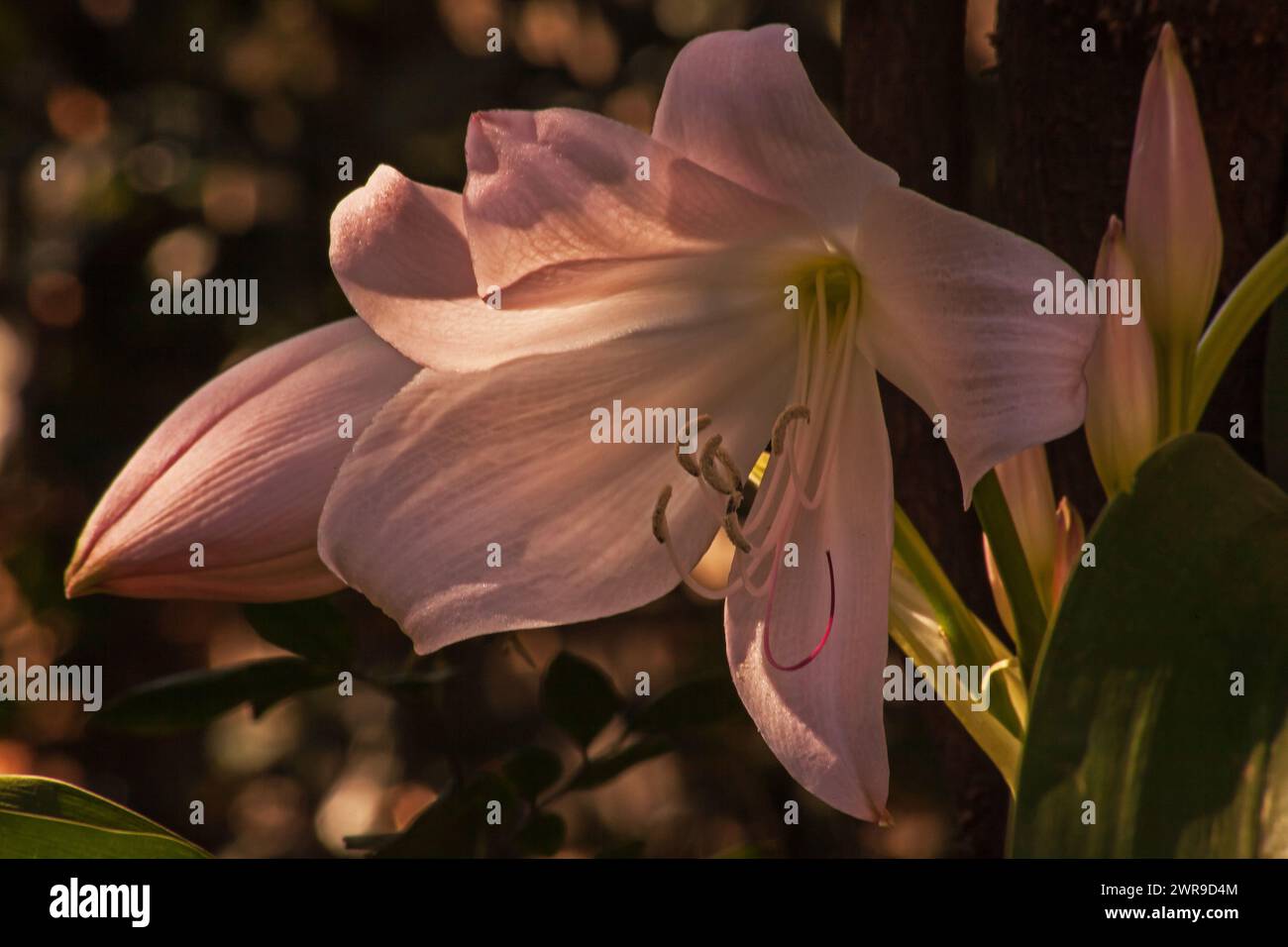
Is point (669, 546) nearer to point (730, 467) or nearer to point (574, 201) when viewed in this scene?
point (730, 467)

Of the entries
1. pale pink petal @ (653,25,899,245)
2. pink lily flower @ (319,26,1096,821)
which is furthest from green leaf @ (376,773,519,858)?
pale pink petal @ (653,25,899,245)

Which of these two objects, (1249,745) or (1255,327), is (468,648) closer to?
(1255,327)

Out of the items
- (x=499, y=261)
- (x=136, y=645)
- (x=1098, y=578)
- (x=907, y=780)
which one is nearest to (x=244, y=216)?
(x=136, y=645)

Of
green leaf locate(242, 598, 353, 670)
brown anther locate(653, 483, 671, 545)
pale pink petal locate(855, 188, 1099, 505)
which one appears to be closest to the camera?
pale pink petal locate(855, 188, 1099, 505)

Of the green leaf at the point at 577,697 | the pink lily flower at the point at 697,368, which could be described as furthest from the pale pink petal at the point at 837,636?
the green leaf at the point at 577,697

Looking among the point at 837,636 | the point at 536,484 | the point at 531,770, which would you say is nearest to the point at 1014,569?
the point at 837,636

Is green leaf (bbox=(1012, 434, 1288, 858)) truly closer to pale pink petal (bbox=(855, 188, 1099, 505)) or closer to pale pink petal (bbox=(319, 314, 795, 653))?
pale pink petal (bbox=(855, 188, 1099, 505))
